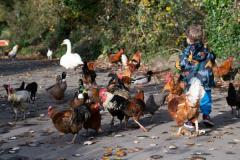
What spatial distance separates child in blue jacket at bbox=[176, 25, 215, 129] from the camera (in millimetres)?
8188

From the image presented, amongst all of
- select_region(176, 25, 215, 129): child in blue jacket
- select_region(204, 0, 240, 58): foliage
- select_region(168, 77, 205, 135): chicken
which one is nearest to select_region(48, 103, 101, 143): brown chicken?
select_region(168, 77, 205, 135): chicken

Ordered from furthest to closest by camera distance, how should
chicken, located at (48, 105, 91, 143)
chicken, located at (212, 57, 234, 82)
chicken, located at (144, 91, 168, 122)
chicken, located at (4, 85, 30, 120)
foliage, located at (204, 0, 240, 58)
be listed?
foliage, located at (204, 0, 240, 58)
chicken, located at (212, 57, 234, 82)
chicken, located at (4, 85, 30, 120)
chicken, located at (144, 91, 168, 122)
chicken, located at (48, 105, 91, 143)

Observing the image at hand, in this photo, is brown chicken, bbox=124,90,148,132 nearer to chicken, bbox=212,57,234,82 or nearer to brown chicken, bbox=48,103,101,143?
brown chicken, bbox=48,103,101,143

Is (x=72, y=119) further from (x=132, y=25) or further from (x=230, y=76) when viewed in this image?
(x=132, y=25)

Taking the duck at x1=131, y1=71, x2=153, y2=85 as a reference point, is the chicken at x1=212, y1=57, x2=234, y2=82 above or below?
above

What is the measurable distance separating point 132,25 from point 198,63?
13037 millimetres

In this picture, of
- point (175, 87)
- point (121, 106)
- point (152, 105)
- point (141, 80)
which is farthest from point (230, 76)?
point (121, 106)

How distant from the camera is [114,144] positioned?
7664mm

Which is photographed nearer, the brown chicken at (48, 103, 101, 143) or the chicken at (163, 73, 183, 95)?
the brown chicken at (48, 103, 101, 143)

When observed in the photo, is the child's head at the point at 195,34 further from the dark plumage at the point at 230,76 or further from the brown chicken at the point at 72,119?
the dark plumage at the point at 230,76

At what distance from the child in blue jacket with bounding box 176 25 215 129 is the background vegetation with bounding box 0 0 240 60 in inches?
268

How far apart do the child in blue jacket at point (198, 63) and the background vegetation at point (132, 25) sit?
681 cm

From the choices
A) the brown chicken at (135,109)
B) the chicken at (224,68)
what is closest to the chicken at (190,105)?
the brown chicken at (135,109)

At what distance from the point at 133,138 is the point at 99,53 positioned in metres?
16.1
